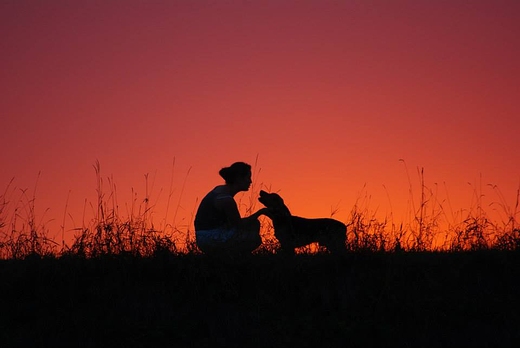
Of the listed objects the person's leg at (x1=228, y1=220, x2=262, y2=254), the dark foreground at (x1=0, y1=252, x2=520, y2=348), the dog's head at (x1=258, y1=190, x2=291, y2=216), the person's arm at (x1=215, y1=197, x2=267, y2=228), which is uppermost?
the dog's head at (x1=258, y1=190, x2=291, y2=216)

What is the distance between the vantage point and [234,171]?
26.2 ft

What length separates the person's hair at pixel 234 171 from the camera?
797 centimetres

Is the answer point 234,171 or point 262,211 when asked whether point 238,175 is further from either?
point 262,211

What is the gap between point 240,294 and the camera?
6.39 m

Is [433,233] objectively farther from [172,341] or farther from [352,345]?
[172,341]

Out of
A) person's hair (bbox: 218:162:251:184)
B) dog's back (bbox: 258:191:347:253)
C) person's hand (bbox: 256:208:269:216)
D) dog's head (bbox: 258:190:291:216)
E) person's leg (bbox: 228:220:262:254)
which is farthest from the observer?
dog's head (bbox: 258:190:291:216)

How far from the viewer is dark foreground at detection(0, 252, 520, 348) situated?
5652mm

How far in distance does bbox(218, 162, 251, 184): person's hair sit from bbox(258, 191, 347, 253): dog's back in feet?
1.55

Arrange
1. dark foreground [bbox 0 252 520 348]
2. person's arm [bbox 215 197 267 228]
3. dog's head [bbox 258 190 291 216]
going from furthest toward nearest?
1. dog's head [bbox 258 190 291 216]
2. person's arm [bbox 215 197 267 228]
3. dark foreground [bbox 0 252 520 348]

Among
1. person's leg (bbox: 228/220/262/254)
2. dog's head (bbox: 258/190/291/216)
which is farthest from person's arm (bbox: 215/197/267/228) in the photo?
dog's head (bbox: 258/190/291/216)

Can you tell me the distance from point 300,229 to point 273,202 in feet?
2.05

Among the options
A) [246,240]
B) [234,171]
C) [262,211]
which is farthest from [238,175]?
[246,240]

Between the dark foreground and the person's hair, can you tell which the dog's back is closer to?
the dark foreground

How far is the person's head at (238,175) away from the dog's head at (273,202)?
34 cm
